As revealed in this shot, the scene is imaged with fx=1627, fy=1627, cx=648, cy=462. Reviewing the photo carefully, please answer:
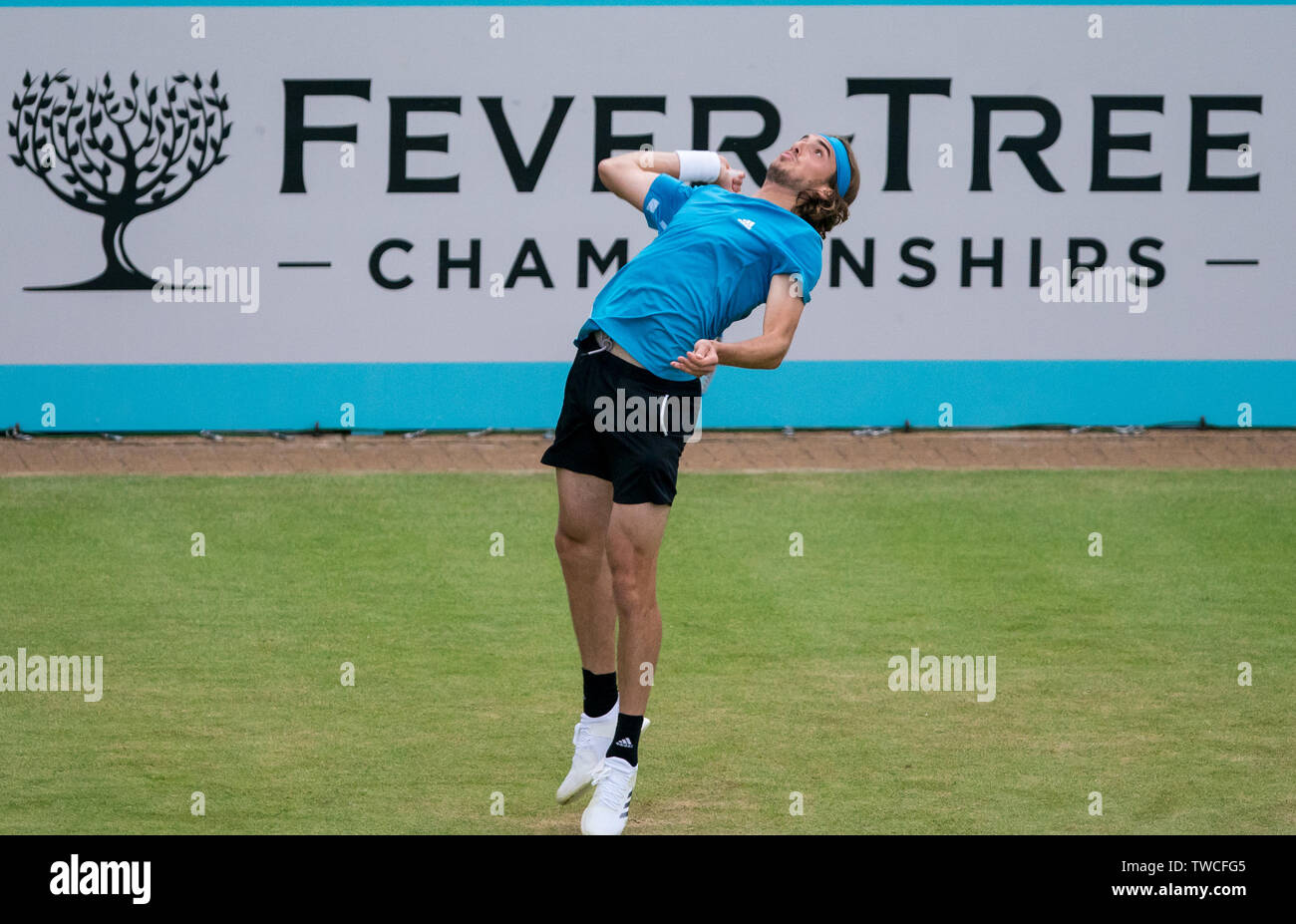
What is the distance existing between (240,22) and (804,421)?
451cm

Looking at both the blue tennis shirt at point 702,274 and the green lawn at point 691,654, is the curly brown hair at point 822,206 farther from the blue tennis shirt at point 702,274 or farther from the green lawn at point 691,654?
the green lawn at point 691,654

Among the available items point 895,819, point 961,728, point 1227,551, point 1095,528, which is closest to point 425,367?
point 1095,528

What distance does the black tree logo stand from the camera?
1038cm

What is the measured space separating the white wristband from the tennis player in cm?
16

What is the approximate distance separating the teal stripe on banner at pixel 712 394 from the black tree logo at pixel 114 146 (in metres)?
0.75

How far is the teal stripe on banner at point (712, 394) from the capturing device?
416 inches

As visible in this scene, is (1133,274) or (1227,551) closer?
(1227,551)

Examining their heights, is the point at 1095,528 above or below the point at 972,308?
below

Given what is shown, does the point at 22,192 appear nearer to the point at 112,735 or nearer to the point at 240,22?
the point at 240,22

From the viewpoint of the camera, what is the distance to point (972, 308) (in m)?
10.9

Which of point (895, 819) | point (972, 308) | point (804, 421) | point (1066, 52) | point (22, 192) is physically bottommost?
point (895, 819)

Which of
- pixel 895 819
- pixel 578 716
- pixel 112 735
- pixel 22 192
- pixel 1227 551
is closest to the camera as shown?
pixel 895 819

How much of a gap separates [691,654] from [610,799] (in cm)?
188

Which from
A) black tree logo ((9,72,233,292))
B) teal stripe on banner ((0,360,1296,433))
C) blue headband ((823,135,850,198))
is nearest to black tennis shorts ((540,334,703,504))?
blue headband ((823,135,850,198))
